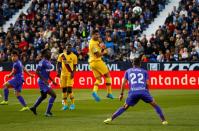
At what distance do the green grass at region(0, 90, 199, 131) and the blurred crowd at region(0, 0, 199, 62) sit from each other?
10366 millimetres

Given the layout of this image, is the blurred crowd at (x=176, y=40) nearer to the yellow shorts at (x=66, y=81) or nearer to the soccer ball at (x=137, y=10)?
the soccer ball at (x=137, y=10)

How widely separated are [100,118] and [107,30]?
20.2 m

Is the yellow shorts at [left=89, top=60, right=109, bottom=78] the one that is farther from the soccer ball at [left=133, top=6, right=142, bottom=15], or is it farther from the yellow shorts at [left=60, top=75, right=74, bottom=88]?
the soccer ball at [left=133, top=6, right=142, bottom=15]

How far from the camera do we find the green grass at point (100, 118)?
16.4 m

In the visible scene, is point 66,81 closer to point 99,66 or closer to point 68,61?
point 68,61

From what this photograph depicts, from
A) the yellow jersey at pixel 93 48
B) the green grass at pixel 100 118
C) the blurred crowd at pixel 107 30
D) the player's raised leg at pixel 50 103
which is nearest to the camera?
the green grass at pixel 100 118

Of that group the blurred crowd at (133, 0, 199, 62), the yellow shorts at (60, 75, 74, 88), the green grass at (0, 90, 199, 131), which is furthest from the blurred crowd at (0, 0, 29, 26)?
the yellow shorts at (60, 75, 74, 88)

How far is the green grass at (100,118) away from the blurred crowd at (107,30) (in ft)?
34.0

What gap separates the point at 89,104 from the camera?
24406 millimetres

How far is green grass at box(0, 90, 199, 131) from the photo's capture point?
16.4 meters

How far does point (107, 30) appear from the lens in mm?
38688

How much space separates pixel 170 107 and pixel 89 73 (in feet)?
45.8

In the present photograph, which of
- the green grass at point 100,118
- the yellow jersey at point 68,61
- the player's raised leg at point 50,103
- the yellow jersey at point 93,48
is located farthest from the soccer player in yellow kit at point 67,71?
the player's raised leg at point 50,103

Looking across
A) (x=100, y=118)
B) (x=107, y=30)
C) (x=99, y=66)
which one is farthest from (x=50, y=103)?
(x=107, y=30)
